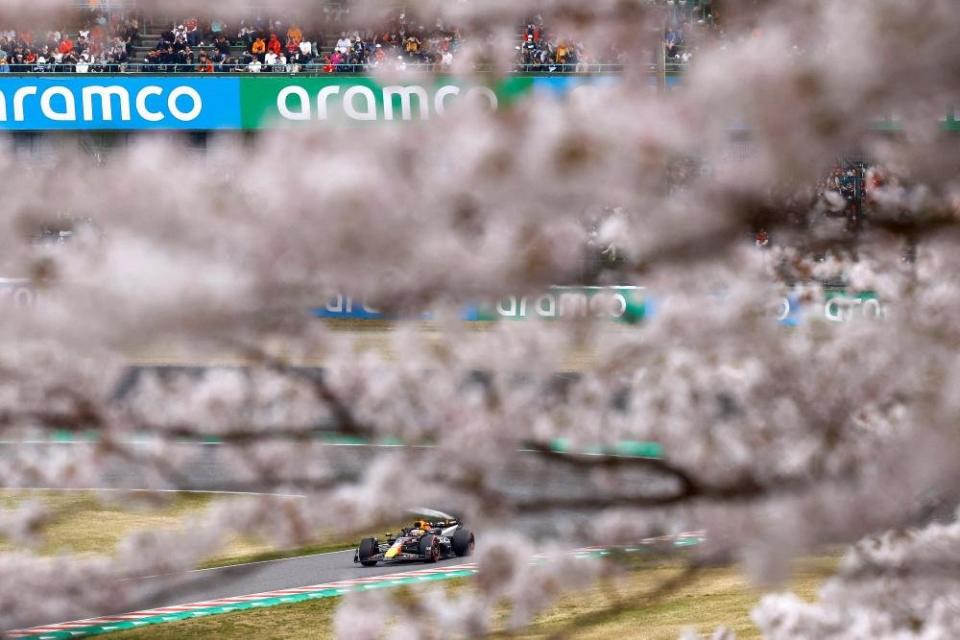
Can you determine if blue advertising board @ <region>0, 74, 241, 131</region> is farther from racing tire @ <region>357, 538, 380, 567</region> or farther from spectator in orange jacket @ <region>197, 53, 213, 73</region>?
racing tire @ <region>357, 538, 380, 567</region>

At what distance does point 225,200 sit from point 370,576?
12.7 m

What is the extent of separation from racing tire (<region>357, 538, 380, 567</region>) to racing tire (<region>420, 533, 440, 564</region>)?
55 cm

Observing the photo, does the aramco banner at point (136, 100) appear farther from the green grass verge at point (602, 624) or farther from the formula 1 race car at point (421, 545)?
the green grass verge at point (602, 624)

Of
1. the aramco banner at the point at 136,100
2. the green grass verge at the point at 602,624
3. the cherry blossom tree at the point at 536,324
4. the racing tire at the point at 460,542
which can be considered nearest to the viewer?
the cherry blossom tree at the point at 536,324

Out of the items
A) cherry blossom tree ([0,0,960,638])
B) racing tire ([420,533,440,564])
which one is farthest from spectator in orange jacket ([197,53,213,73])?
cherry blossom tree ([0,0,960,638])

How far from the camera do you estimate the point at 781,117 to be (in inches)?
76.5

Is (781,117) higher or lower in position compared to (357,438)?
higher

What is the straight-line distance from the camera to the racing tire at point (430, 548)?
1460cm

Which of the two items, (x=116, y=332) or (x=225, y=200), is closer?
(x=116, y=332)

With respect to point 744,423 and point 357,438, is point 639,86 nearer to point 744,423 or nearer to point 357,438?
point 357,438

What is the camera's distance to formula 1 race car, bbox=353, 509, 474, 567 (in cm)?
1460

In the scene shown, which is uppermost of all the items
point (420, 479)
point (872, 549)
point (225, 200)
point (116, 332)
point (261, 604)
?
point (225, 200)

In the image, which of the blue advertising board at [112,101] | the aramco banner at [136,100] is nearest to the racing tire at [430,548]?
the aramco banner at [136,100]

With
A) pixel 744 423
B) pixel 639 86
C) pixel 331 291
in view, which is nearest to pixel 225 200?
pixel 331 291
